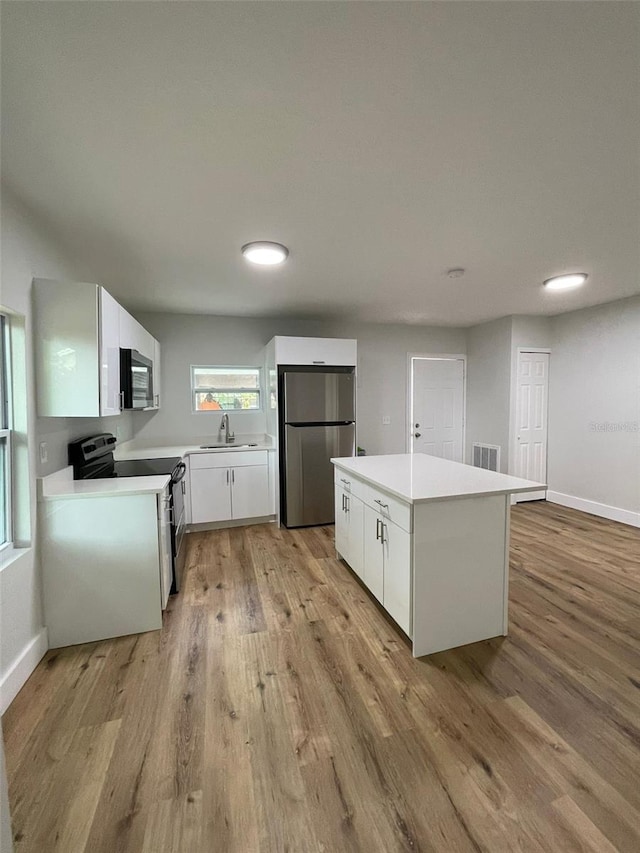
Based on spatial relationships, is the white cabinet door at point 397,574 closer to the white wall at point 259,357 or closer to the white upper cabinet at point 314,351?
the white upper cabinet at point 314,351

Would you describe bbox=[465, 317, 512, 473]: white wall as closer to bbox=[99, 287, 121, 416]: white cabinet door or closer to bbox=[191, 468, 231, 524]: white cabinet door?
bbox=[191, 468, 231, 524]: white cabinet door

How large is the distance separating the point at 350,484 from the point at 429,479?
0.72 meters

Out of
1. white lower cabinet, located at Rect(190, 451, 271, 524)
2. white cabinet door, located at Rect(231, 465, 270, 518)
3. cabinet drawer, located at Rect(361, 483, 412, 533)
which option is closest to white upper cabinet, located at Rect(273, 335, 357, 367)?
white lower cabinet, located at Rect(190, 451, 271, 524)

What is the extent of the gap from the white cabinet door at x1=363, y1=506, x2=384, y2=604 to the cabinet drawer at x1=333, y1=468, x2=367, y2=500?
139 millimetres

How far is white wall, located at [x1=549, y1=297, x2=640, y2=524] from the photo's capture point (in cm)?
396

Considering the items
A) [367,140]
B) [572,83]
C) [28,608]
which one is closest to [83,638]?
[28,608]

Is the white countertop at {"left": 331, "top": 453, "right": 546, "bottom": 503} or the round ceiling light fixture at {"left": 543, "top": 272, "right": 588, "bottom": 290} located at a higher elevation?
the round ceiling light fixture at {"left": 543, "top": 272, "right": 588, "bottom": 290}

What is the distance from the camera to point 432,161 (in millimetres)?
1597

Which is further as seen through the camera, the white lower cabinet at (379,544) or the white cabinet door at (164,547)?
the white cabinet door at (164,547)

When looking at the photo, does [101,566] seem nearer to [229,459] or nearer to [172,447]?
[229,459]

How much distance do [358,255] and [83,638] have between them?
3.11 meters

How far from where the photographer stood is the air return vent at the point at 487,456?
500 cm

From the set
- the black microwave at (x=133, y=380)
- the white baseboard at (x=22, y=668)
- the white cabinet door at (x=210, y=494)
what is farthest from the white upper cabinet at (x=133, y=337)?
the white baseboard at (x=22, y=668)

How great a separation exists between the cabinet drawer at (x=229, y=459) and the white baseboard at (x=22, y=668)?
6.56ft
